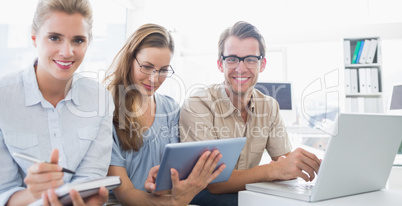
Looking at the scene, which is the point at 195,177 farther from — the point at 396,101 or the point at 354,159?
the point at 396,101

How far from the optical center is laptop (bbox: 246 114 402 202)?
2.90 feet

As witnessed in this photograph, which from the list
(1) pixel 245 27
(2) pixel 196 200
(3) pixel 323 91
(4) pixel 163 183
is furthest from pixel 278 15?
(4) pixel 163 183

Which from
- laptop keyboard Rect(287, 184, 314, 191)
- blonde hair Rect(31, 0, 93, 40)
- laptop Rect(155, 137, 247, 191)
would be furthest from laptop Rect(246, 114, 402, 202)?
blonde hair Rect(31, 0, 93, 40)

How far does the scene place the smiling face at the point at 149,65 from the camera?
1505 millimetres

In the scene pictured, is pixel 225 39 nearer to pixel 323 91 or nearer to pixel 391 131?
pixel 391 131

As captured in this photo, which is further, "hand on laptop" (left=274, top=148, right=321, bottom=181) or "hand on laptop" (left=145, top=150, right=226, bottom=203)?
"hand on laptop" (left=274, top=148, right=321, bottom=181)

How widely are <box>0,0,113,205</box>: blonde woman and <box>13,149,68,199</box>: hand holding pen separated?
0.17 metres

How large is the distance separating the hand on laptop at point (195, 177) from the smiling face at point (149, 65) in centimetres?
48

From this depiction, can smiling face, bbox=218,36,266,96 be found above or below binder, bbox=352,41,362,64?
below

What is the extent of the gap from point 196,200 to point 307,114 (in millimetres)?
2637

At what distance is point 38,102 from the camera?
3.79 ft

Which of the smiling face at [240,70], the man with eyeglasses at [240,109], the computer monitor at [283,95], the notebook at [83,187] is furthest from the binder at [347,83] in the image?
the notebook at [83,187]

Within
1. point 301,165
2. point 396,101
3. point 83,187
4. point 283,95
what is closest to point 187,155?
point 83,187

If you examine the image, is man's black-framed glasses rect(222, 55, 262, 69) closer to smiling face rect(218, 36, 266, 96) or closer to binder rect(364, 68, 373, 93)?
smiling face rect(218, 36, 266, 96)
